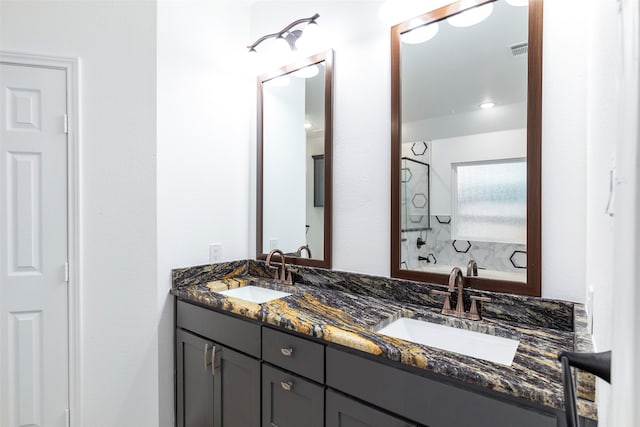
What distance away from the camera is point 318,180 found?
6.41 ft

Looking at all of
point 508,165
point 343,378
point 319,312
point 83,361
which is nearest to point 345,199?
point 319,312

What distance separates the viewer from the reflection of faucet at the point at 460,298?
4.40ft

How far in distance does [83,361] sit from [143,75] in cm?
154

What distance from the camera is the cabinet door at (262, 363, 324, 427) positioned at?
1236 mm

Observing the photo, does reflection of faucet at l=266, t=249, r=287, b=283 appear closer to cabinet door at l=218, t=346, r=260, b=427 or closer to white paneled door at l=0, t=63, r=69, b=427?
cabinet door at l=218, t=346, r=260, b=427

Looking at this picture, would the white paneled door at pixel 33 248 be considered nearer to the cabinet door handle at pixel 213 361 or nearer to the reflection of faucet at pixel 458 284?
the cabinet door handle at pixel 213 361

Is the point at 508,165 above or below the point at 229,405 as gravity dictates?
above

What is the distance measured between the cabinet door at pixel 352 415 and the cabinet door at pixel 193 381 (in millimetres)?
766

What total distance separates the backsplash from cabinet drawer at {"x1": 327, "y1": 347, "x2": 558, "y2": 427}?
0.49m

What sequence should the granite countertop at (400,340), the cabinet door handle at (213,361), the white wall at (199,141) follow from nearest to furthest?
1. the granite countertop at (400,340)
2. the cabinet door handle at (213,361)
3. the white wall at (199,141)

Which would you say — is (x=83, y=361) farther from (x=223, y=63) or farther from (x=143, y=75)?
(x=223, y=63)

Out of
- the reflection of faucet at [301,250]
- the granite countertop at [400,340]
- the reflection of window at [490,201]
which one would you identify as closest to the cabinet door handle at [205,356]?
the granite countertop at [400,340]

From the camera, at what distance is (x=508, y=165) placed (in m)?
1.36

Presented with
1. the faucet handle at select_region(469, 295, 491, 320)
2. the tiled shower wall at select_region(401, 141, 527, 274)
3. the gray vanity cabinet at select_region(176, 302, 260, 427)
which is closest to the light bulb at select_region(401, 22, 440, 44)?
A: the tiled shower wall at select_region(401, 141, 527, 274)
